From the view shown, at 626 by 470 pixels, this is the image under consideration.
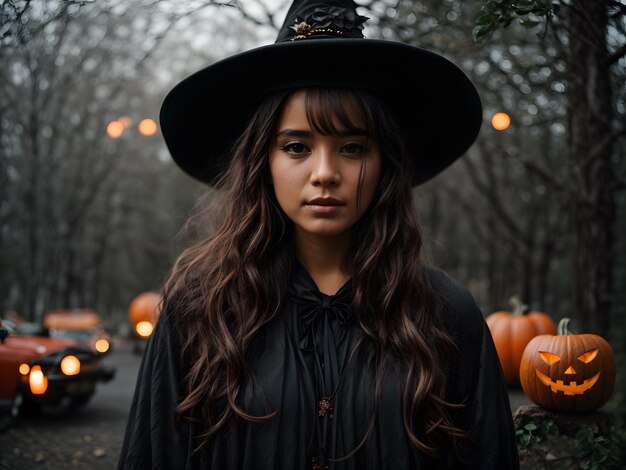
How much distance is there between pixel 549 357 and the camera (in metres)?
3.44

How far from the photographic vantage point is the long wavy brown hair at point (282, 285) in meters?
2.11

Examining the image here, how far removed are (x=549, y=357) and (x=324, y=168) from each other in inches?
84.5

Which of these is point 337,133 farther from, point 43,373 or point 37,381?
point 43,373

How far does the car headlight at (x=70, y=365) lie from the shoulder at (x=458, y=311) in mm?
4795

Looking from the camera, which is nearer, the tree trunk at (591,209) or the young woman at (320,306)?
the young woman at (320,306)

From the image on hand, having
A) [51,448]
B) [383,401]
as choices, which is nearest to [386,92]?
[383,401]

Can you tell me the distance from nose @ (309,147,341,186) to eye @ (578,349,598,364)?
219 cm

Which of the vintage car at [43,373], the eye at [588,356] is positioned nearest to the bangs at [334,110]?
the eye at [588,356]

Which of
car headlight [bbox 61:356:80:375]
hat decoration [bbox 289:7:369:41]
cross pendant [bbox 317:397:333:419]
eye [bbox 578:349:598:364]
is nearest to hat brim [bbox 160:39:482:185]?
hat decoration [bbox 289:7:369:41]

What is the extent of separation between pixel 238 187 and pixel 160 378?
32.0 inches

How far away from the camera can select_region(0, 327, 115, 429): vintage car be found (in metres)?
4.60

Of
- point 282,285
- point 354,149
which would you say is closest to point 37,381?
point 282,285

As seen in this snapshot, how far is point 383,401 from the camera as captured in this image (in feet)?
6.82

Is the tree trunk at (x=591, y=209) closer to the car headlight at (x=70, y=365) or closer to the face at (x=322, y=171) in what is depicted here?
the face at (x=322, y=171)
